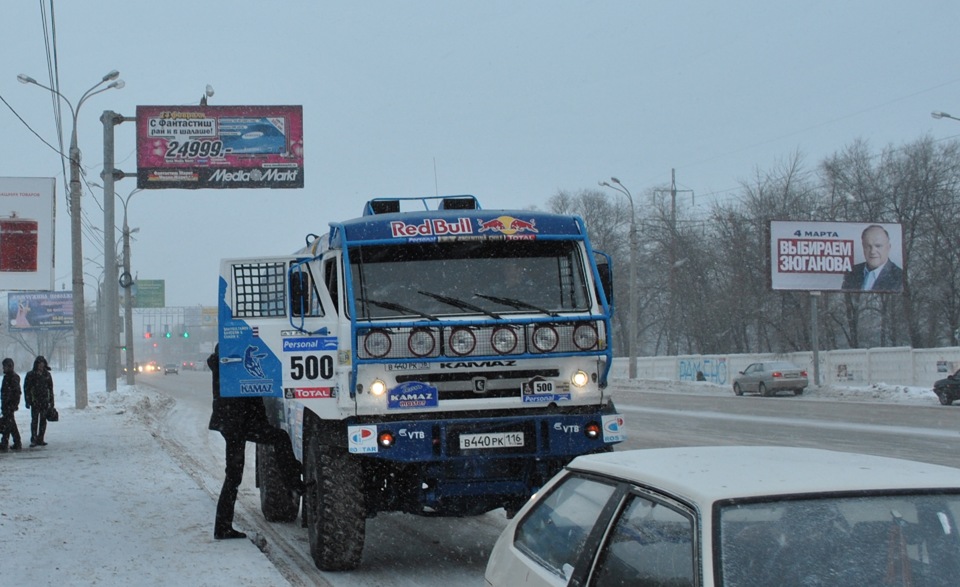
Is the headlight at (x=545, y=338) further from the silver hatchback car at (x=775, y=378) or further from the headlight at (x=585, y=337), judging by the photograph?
the silver hatchback car at (x=775, y=378)

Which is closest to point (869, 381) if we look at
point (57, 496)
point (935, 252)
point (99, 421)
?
point (935, 252)

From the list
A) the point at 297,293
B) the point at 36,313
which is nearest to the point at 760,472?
the point at 297,293

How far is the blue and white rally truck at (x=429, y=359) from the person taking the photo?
738cm

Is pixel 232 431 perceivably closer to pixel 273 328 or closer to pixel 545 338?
pixel 273 328

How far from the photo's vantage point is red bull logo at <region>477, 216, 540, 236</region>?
8062mm

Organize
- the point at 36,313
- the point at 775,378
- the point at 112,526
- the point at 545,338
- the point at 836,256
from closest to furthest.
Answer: the point at 545,338 → the point at 112,526 → the point at 775,378 → the point at 836,256 → the point at 36,313

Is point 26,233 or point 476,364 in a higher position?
point 26,233

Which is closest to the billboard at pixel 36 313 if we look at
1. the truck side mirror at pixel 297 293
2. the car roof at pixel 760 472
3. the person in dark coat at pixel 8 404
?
the person in dark coat at pixel 8 404

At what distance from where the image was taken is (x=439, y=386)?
294 inches

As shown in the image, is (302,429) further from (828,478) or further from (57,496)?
(828,478)

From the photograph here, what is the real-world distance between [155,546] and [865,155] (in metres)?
56.1

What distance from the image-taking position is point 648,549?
3.34 metres

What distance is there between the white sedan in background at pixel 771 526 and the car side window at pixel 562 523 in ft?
0.07

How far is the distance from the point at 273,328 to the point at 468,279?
1631 millimetres
